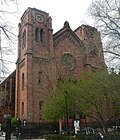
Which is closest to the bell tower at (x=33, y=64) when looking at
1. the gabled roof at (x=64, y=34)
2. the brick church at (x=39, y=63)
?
the brick church at (x=39, y=63)

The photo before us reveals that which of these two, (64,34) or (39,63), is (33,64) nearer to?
(39,63)

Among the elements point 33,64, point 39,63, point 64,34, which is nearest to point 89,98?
point 39,63

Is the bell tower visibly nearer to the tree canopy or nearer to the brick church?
the brick church

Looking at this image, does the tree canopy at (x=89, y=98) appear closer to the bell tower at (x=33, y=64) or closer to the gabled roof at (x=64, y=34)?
the bell tower at (x=33, y=64)

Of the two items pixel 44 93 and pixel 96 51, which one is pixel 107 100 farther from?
pixel 44 93

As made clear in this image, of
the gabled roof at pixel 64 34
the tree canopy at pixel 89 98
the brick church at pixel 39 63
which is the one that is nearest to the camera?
Answer: the tree canopy at pixel 89 98

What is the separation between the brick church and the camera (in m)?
45.4

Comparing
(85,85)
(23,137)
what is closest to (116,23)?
(85,85)

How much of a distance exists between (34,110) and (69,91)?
10.9 metres

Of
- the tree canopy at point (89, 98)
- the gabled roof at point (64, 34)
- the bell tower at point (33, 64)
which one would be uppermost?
the gabled roof at point (64, 34)

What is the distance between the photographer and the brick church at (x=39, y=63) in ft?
149

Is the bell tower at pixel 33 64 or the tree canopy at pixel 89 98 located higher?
the bell tower at pixel 33 64

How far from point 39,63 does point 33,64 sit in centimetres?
104

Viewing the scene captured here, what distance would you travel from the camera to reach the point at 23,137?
1649 inches
